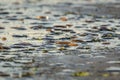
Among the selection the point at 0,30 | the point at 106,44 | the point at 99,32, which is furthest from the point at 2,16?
the point at 106,44

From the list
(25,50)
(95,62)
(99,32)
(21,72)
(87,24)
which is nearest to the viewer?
(21,72)

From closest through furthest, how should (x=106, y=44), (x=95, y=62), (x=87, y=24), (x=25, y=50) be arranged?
(x=95, y=62), (x=25, y=50), (x=106, y=44), (x=87, y=24)

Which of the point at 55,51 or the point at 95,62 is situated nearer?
the point at 95,62

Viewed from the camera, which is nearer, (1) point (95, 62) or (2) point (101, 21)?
(1) point (95, 62)

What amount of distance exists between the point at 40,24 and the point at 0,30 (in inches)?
65.0

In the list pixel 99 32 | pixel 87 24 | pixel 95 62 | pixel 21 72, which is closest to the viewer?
pixel 21 72

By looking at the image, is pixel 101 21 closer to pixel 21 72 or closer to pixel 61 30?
pixel 61 30

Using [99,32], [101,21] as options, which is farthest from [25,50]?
[101,21]

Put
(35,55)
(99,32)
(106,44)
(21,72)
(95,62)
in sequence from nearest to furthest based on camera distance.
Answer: (21,72) < (95,62) < (35,55) < (106,44) < (99,32)

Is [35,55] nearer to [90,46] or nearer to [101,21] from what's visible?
[90,46]

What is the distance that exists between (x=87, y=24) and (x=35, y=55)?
5290 mm

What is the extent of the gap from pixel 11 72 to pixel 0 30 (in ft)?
17.5

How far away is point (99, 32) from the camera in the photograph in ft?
37.0

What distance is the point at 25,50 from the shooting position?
8680 millimetres
